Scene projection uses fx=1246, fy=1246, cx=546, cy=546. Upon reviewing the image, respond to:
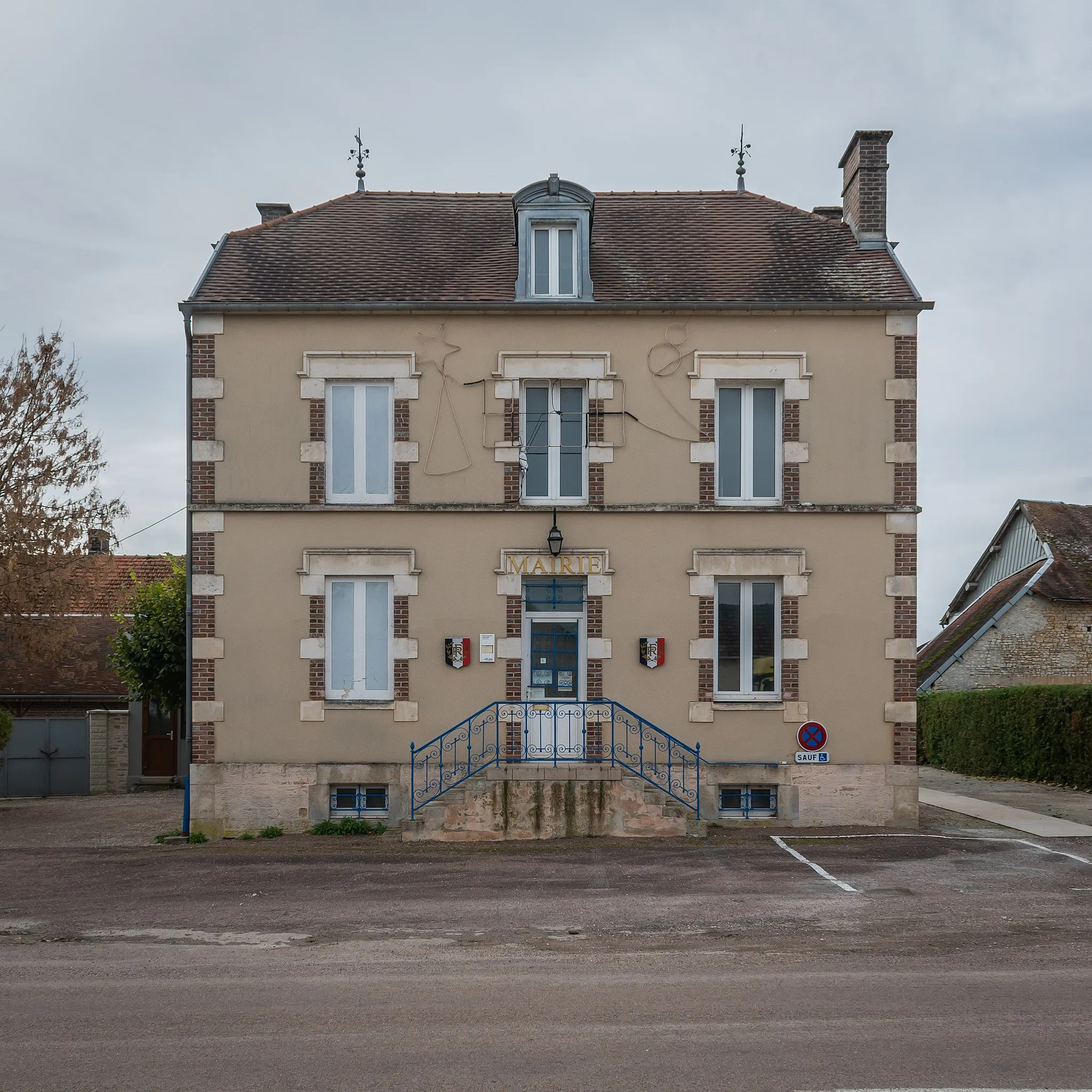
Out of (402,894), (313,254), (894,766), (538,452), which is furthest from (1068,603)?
(402,894)

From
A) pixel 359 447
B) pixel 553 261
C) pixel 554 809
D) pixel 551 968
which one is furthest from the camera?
pixel 553 261

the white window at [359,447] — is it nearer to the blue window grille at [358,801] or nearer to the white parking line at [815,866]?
the blue window grille at [358,801]

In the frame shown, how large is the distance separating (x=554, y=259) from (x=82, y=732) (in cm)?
1584

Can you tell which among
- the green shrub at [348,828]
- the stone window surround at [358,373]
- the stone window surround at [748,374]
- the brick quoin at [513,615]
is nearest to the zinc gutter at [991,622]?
the stone window surround at [748,374]

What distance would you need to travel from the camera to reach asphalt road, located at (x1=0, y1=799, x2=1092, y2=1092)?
6.54m

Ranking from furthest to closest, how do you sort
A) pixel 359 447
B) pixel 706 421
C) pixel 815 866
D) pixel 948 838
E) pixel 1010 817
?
pixel 1010 817, pixel 359 447, pixel 706 421, pixel 948 838, pixel 815 866

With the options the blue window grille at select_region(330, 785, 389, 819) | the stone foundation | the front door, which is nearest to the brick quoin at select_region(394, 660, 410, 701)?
the stone foundation

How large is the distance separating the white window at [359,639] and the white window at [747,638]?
14.6 feet

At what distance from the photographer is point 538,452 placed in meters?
17.0

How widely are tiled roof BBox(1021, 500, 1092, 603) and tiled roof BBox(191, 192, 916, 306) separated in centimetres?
1780

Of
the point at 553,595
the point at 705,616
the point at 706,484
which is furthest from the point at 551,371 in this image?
the point at 705,616

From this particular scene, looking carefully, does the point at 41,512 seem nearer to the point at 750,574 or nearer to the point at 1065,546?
the point at 750,574

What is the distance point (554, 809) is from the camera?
621 inches

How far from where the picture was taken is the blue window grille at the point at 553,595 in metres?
16.9
